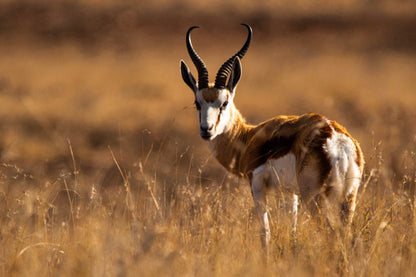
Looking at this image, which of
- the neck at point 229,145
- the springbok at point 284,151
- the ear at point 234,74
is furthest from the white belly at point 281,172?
the ear at point 234,74

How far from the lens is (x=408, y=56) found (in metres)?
31.4

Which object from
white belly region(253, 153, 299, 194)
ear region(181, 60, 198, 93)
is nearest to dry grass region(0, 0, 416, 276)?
white belly region(253, 153, 299, 194)

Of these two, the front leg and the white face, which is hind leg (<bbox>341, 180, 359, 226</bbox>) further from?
the white face

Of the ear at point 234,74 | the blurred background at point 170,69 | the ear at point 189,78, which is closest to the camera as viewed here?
the ear at point 234,74

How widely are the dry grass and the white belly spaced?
0.66ft

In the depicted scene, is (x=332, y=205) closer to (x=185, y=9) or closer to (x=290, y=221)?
(x=290, y=221)

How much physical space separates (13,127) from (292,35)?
22869 millimetres

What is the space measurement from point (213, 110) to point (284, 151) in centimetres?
127

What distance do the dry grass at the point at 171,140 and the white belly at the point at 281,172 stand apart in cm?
20

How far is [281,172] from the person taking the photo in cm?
652

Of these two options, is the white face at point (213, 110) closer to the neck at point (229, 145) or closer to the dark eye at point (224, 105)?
the dark eye at point (224, 105)

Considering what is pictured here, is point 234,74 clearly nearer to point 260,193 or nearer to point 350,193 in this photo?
point 260,193

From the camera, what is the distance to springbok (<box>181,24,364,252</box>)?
5.94m

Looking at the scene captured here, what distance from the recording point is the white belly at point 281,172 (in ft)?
21.0
